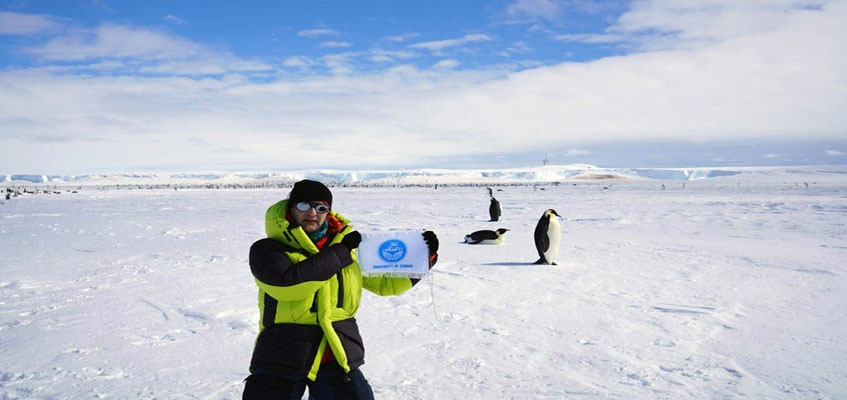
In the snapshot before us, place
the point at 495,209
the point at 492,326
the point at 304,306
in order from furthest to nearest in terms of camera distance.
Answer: the point at 495,209, the point at 492,326, the point at 304,306

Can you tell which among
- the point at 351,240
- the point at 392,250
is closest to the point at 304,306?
the point at 351,240

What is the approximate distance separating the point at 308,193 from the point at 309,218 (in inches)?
4.0

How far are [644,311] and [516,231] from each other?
304 inches

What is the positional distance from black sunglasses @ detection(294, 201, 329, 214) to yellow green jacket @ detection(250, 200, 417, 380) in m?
0.08

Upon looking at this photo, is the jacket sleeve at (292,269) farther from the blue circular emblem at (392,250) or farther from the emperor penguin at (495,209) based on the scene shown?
the emperor penguin at (495,209)

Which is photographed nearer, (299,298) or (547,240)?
(299,298)

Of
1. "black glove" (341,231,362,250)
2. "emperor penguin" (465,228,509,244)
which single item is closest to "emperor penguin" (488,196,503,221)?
"emperor penguin" (465,228,509,244)

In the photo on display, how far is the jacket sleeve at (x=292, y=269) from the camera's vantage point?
205cm

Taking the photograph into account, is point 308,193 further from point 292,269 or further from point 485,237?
point 485,237

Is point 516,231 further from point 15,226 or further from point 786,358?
point 15,226

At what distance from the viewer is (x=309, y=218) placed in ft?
7.23

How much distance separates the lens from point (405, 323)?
4367 mm

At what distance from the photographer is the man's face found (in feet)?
7.22

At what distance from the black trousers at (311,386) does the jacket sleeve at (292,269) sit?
31 cm
